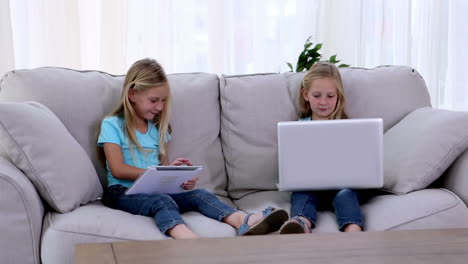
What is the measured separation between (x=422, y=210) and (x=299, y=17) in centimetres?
223

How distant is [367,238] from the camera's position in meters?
1.53

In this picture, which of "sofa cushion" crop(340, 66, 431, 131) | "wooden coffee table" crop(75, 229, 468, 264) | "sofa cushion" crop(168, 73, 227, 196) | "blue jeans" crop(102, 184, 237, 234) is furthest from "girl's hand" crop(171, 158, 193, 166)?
"wooden coffee table" crop(75, 229, 468, 264)

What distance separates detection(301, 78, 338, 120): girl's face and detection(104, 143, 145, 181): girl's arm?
0.75m

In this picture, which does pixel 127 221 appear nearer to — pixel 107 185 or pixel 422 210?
pixel 107 185

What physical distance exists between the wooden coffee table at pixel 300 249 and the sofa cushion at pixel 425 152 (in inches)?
32.1

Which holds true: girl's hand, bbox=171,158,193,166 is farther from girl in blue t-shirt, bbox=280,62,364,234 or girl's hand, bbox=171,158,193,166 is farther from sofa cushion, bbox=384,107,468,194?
sofa cushion, bbox=384,107,468,194

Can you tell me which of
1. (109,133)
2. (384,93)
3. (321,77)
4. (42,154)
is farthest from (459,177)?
(42,154)

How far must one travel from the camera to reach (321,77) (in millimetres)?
2668

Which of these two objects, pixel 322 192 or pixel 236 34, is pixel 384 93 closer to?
Result: pixel 322 192

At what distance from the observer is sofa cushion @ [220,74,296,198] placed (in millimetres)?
2656

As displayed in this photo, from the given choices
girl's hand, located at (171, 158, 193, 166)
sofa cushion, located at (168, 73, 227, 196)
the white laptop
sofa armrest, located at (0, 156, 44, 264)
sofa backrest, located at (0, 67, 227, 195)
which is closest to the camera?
sofa armrest, located at (0, 156, 44, 264)

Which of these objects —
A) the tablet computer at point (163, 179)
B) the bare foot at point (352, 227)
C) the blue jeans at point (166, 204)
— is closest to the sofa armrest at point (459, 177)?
the bare foot at point (352, 227)

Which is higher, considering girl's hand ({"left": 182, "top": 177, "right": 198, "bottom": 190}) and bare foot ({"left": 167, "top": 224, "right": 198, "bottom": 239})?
girl's hand ({"left": 182, "top": 177, "right": 198, "bottom": 190})

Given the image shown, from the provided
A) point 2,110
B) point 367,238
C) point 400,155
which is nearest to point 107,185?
point 2,110
